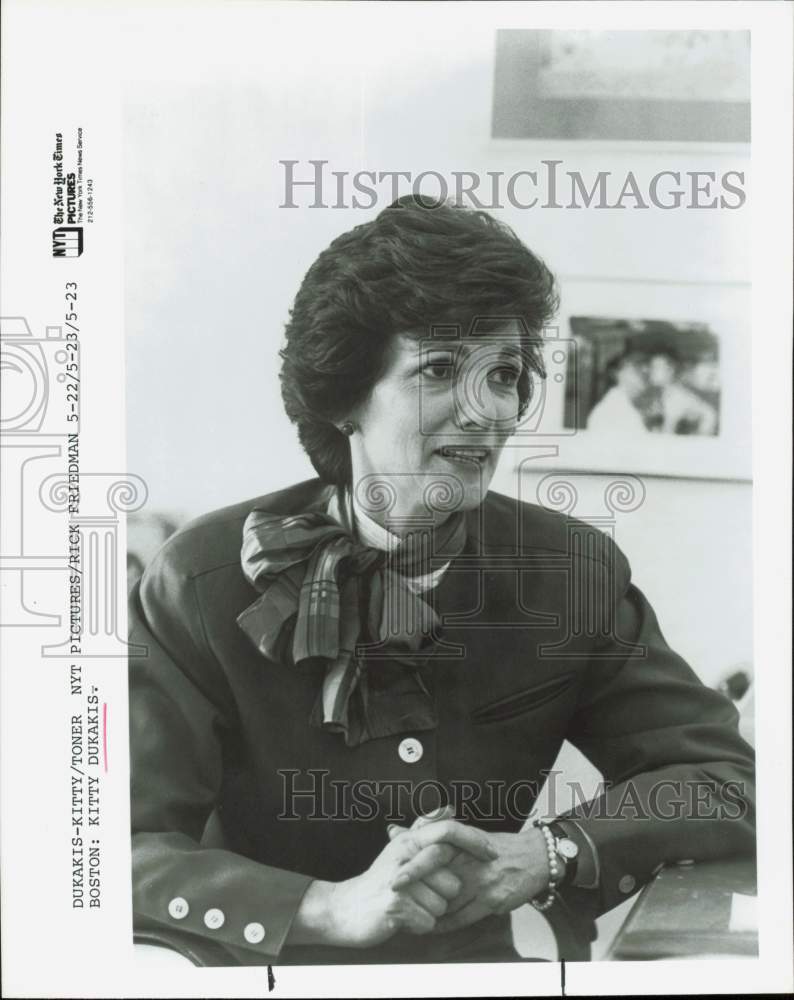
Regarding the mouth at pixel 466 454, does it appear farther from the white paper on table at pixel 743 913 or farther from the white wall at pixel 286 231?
the white paper on table at pixel 743 913

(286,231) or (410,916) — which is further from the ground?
(286,231)

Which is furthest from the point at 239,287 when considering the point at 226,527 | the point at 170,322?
the point at 226,527

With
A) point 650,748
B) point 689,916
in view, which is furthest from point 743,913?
point 650,748

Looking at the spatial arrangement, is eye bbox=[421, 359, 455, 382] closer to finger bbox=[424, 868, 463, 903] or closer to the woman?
the woman

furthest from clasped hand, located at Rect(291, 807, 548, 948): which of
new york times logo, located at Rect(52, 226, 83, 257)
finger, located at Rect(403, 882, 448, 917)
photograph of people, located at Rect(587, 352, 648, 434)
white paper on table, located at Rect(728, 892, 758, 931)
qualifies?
new york times logo, located at Rect(52, 226, 83, 257)

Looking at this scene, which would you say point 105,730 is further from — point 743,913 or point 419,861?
point 743,913

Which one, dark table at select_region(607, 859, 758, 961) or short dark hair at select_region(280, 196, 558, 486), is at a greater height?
short dark hair at select_region(280, 196, 558, 486)

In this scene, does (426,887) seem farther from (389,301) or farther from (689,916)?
(389,301)

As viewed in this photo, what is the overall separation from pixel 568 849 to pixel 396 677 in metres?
0.30

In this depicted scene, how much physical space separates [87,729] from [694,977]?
832mm

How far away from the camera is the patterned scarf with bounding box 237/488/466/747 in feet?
3.86

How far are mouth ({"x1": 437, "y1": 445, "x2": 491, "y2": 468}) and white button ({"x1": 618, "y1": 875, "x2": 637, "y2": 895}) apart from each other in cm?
54

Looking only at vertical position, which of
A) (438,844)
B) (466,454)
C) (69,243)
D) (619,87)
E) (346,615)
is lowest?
(438,844)

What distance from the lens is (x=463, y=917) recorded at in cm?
119
